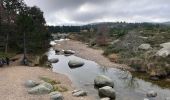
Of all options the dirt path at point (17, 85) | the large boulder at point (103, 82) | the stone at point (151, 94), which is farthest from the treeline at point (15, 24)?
the stone at point (151, 94)

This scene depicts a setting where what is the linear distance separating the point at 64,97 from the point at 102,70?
17.7 m

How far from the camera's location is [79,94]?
25578mm

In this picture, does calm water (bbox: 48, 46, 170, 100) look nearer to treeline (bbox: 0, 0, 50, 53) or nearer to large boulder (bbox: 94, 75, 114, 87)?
large boulder (bbox: 94, 75, 114, 87)

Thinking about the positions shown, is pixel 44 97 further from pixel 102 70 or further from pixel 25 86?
pixel 102 70

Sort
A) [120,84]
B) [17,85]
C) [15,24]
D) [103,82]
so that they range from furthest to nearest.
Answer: [15,24] → [120,84] → [103,82] → [17,85]

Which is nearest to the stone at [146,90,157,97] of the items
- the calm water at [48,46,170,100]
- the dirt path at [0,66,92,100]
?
the calm water at [48,46,170,100]

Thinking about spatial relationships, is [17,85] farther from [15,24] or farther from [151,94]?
[15,24]

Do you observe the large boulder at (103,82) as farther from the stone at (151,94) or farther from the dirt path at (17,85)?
the stone at (151,94)

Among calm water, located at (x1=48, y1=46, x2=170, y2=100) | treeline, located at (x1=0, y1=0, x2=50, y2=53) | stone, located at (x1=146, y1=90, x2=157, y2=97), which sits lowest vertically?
calm water, located at (x1=48, y1=46, x2=170, y2=100)

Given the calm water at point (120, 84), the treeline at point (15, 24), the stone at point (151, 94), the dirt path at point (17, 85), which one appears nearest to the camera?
the dirt path at point (17, 85)

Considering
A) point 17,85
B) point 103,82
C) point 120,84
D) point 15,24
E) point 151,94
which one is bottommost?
point 120,84

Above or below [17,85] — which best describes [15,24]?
above

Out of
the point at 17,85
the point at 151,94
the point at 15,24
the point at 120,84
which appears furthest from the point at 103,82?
the point at 15,24

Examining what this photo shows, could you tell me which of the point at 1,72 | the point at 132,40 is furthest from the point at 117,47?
the point at 1,72
